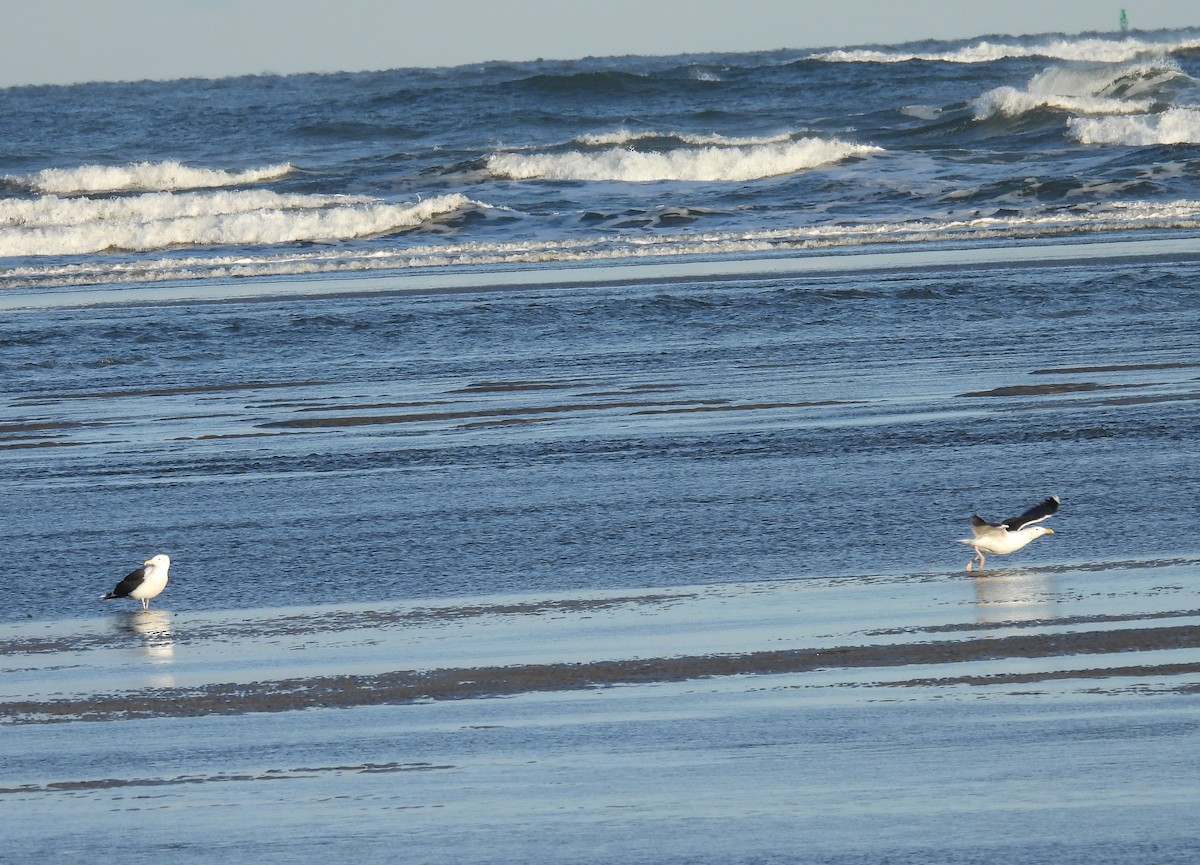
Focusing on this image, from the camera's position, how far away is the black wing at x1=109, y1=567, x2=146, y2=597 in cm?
597

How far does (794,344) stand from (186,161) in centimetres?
2791

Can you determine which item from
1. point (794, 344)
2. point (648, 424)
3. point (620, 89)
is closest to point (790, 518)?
point (648, 424)

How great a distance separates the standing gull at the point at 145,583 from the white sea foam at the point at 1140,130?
90.2ft

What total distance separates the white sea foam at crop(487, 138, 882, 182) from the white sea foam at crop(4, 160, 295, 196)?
203 inches

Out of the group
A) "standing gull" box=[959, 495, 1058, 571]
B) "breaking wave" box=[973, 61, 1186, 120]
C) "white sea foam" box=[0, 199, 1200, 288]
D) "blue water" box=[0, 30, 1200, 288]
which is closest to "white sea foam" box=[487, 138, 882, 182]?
"blue water" box=[0, 30, 1200, 288]

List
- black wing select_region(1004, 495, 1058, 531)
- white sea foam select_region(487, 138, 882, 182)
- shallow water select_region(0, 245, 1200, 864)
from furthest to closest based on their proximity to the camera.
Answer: white sea foam select_region(487, 138, 882, 182) → black wing select_region(1004, 495, 1058, 531) → shallow water select_region(0, 245, 1200, 864)

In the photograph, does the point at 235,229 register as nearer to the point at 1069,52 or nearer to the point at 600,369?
the point at 600,369

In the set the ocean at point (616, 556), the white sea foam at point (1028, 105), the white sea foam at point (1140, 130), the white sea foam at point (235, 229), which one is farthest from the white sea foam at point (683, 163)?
the ocean at point (616, 556)

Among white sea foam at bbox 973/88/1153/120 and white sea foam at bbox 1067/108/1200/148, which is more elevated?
white sea foam at bbox 973/88/1153/120

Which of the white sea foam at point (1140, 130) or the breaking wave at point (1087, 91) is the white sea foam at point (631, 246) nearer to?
the white sea foam at point (1140, 130)

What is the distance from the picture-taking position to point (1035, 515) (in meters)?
6.30

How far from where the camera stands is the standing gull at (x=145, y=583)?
5.97 metres

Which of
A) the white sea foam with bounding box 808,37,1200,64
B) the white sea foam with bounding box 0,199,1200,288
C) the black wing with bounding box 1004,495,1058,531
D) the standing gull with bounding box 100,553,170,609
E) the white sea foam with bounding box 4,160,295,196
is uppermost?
the white sea foam with bounding box 808,37,1200,64

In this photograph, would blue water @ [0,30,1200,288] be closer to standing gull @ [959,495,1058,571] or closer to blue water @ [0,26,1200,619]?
blue water @ [0,26,1200,619]
